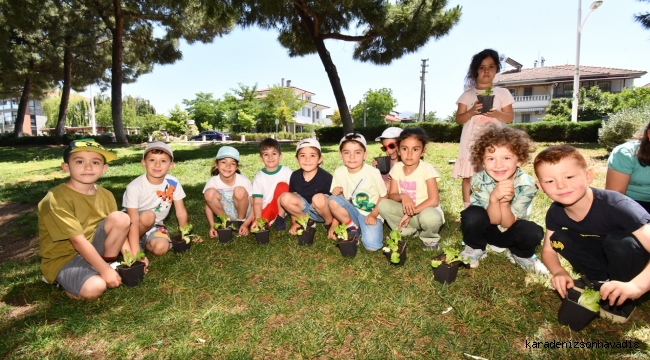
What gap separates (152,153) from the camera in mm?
3613

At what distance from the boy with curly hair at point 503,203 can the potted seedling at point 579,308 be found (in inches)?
30.2

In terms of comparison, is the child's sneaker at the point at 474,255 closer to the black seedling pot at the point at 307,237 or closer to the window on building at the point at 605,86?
the black seedling pot at the point at 307,237

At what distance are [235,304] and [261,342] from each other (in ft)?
1.74

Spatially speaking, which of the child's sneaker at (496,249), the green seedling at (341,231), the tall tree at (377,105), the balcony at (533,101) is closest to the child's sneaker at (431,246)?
the child's sneaker at (496,249)

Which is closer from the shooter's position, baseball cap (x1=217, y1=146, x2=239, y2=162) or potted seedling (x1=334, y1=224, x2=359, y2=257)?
potted seedling (x1=334, y1=224, x2=359, y2=257)

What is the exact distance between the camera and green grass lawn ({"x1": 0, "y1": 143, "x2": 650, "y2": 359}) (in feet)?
7.05

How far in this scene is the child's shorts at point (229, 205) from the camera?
421cm

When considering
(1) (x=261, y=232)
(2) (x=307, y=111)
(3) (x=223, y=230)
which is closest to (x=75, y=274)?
(3) (x=223, y=230)

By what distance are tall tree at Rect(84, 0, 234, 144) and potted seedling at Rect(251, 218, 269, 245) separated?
1548 centimetres

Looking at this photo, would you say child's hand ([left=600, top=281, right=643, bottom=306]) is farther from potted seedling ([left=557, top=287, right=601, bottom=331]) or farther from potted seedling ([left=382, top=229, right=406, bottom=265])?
potted seedling ([left=382, top=229, right=406, bottom=265])

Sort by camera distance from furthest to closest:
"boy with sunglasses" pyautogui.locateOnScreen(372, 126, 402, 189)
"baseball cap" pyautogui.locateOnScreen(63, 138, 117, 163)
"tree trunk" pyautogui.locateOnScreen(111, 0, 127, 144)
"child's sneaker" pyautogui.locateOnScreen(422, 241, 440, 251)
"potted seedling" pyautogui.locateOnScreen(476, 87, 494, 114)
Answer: "tree trunk" pyautogui.locateOnScreen(111, 0, 127, 144), "boy with sunglasses" pyautogui.locateOnScreen(372, 126, 402, 189), "potted seedling" pyautogui.locateOnScreen(476, 87, 494, 114), "child's sneaker" pyautogui.locateOnScreen(422, 241, 440, 251), "baseball cap" pyautogui.locateOnScreen(63, 138, 117, 163)

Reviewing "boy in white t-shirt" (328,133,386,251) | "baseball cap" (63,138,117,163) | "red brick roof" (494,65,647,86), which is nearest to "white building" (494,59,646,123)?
"red brick roof" (494,65,647,86)

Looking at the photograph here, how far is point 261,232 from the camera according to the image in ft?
12.5

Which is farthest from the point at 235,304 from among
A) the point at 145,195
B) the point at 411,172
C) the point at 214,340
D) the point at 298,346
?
the point at 411,172
